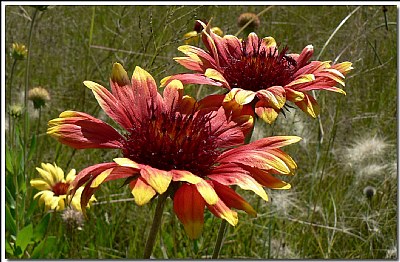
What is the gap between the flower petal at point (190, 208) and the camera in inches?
17.5

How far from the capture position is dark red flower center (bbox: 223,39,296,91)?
62 centimetres

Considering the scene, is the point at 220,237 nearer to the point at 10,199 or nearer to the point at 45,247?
the point at 45,247

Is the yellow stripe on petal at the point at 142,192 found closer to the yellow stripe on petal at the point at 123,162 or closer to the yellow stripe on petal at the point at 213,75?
Result: the yellow stripe on petal at the point at 123,162

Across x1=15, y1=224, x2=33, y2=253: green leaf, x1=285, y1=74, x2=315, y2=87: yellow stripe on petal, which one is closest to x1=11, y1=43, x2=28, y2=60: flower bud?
x1=15, y1=224, x2=33, y2=253: green leaf

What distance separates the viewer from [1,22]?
1.23m

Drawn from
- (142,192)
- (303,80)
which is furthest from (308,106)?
(142,192)

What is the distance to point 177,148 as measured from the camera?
51 centimetres

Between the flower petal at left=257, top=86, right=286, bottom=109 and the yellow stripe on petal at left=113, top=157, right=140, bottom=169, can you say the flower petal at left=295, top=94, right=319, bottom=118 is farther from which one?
the yellow stripe on petal at left=113, top=157, right=140, bottom=169

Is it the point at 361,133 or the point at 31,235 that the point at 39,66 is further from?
the point at 361,133

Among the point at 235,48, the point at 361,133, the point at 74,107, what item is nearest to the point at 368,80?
the point at 361,133

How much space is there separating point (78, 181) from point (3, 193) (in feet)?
1.99

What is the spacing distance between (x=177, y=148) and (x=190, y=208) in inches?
3.0

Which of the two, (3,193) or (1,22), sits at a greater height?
(1,22)

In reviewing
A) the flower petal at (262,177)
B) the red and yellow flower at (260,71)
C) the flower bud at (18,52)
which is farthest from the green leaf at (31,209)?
the flower petal at (262,177)
